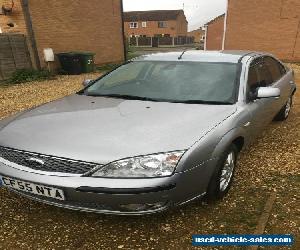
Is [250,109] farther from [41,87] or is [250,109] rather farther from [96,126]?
[41,87]

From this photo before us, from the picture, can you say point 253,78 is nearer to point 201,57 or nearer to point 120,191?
point 201,57

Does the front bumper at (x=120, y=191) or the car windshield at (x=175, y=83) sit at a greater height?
the car windshield at (x=175, y=83)

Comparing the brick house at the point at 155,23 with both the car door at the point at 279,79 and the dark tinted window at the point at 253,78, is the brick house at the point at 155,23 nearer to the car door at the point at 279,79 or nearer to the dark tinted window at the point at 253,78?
the car door at the point at 279,79

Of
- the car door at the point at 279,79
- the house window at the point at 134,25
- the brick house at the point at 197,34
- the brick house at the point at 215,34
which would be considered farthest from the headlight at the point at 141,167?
the brick house at the point at 197,34

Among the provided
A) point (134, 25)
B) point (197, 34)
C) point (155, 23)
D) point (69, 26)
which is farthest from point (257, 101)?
point (197, 34)

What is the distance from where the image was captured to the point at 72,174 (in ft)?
7.87

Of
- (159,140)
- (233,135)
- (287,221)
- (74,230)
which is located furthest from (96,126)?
(287,221)

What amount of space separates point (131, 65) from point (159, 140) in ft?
6.95

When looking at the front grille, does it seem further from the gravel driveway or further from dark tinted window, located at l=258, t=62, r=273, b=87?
dark tinted window, located at l=258, t=62, r=273, b=87

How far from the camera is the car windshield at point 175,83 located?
11.2 feet

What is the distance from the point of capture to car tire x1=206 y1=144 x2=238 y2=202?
2836 mm

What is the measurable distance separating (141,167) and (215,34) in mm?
31250

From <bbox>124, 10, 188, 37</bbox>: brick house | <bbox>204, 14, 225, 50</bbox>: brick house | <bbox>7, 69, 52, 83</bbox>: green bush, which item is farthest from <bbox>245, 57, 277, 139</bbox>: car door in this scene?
<bbox>124, 10, 188, 37</bbox>: brick house

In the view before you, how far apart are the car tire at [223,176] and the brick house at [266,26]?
19869 millimetres
